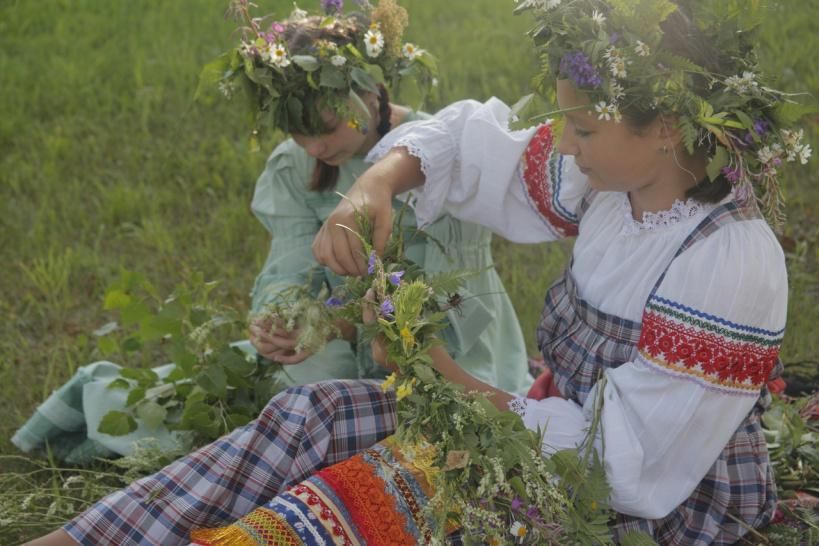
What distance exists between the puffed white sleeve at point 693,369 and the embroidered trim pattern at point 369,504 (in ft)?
1.21

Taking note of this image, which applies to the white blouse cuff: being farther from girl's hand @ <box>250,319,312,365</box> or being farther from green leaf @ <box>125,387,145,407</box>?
green leaf @ <box>125,387,145,407</box>

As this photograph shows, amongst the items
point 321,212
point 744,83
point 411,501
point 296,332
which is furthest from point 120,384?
point 744,83

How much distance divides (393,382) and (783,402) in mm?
1500

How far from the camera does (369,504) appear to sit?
7.19 feet

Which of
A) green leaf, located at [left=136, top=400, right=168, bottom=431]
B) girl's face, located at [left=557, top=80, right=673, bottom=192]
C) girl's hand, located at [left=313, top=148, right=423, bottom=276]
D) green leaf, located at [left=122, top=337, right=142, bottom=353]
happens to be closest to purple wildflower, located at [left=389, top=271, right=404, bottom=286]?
girl's hand, located at [left=313, top=148, right=423, bottom=276]

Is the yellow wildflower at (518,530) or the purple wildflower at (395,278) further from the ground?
the purple wildflower at (395,278)

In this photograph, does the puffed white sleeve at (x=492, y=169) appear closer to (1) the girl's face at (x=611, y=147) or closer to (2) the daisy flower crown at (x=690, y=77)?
(1) the girl's face at (x=611, y=147)

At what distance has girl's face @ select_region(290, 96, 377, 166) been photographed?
297 centimetres

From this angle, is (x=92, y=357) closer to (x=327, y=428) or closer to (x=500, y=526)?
(x=327, y=428)

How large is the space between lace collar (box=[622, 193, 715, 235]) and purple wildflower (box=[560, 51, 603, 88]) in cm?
35

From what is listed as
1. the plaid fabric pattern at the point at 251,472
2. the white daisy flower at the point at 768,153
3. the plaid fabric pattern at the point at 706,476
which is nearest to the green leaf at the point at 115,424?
the plaid fabric pattern at the point at 251,472

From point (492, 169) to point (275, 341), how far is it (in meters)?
0.75

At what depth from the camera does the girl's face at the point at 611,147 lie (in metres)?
2.16

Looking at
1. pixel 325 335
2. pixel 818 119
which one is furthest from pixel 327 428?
pixel 818 119
